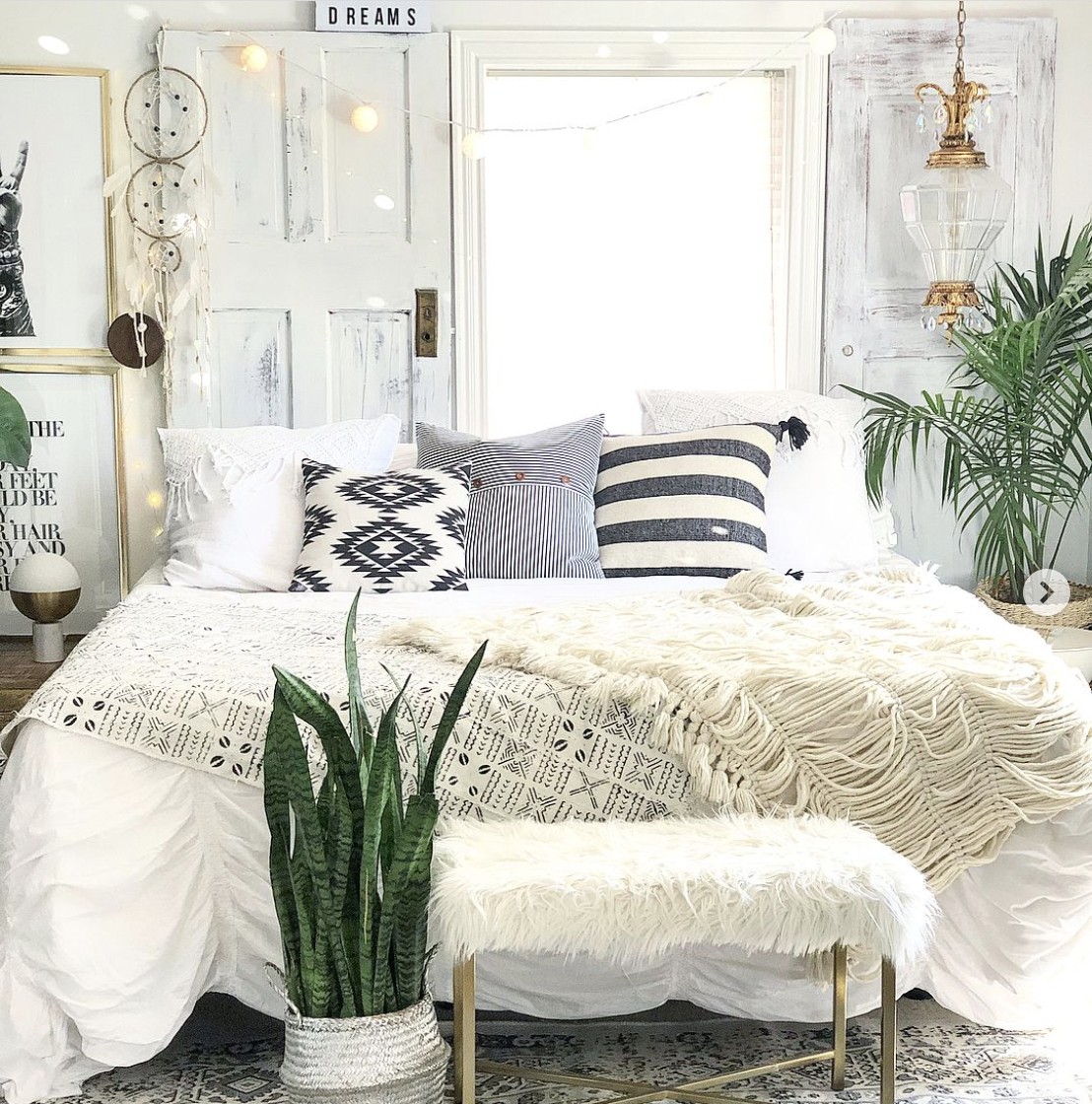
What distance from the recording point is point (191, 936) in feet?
6.86

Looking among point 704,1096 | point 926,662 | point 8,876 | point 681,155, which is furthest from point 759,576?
point 681,155

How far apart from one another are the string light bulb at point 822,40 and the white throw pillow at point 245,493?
169 cm

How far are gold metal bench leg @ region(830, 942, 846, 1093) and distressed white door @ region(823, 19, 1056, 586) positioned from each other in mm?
2270

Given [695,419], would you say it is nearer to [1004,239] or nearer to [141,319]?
[1004,239]

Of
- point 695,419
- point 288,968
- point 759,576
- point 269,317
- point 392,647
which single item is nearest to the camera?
point 288,968

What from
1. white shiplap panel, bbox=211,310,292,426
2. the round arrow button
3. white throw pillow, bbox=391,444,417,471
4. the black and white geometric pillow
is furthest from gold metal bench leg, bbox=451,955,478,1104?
white shiplap panel, bbox=211,310,292,426

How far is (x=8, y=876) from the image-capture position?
6.74ft

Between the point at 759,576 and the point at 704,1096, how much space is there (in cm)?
111

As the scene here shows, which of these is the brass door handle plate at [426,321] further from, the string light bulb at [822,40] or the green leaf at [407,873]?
the green leaf at [407,873]

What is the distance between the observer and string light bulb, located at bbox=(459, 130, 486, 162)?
12.8 ft

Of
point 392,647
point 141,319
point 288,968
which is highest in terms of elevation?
point 141,319

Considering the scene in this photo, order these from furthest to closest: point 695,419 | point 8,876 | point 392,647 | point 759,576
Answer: point 695,419
point 759,576
point 392,647
point 8,876

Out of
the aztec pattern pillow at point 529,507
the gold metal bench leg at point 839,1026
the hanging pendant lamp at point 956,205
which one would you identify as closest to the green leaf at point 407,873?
the gold metal bench leg at point 839,1026

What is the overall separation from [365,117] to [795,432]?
1.59 m
